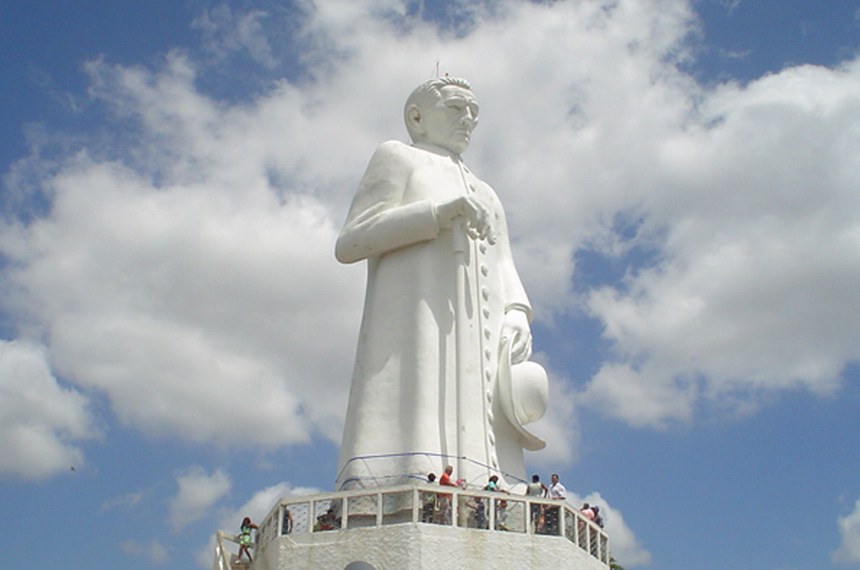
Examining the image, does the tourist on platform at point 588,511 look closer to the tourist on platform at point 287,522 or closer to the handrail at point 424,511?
the handrail at point 424,511

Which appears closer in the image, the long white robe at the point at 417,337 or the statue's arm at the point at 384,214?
the long white robe at the point at 417,337

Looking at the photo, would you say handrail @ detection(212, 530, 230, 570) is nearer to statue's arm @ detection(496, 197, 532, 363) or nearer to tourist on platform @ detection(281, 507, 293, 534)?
tourist on platform @ detection(281, 507, 293, 534)

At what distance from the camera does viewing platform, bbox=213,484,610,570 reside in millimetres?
10492

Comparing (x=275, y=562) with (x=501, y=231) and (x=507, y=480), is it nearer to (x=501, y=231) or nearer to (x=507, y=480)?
(x=507, y=480)

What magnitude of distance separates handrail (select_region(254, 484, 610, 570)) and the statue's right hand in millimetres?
4045

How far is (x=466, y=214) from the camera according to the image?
1373 centimetres

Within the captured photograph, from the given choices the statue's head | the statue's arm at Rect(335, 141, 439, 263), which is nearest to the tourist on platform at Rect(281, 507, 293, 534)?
the statue's arm at Rect(335, 141, 439, 263)

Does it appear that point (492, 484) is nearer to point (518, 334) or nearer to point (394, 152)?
point (518, 334)

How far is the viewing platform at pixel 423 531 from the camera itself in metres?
10.5

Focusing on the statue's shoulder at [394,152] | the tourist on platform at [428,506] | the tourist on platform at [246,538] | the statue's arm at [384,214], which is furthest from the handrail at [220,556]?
the statue's shoulder at [394,152]

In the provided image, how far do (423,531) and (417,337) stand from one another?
Result: 3.54 metres

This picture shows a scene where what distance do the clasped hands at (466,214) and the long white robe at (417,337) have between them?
15cm

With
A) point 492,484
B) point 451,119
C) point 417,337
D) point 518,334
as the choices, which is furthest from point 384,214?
point 492,484

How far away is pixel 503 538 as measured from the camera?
10805 mm
